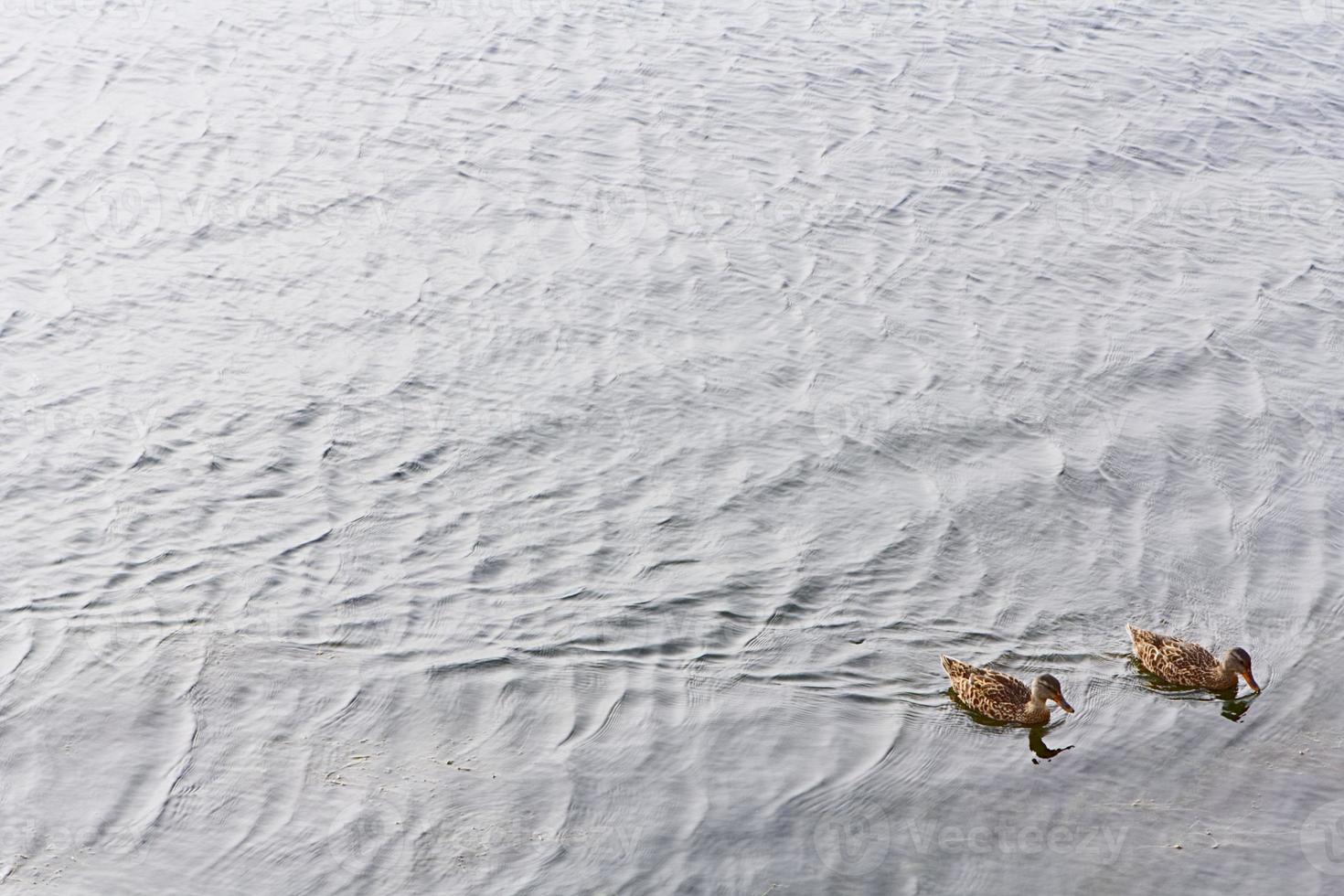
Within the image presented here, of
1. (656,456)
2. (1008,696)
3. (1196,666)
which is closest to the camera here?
(1008,696)

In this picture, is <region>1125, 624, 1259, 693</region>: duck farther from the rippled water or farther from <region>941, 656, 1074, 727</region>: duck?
<region>941, 656, 1074, 727</region>: duck

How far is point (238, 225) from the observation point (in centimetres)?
1573

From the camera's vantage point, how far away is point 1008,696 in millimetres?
9258

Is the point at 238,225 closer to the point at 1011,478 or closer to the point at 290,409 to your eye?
the point at 290,409

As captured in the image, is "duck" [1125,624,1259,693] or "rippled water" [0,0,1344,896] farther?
"duck" [1125,624,1259,693]

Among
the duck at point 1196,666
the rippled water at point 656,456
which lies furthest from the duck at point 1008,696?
the duck at point 1196,666

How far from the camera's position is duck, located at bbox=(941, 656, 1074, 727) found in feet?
30.4

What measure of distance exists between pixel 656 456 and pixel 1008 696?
4.12 metres

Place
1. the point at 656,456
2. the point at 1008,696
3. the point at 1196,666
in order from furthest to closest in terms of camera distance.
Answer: the point at 656,456 → the point at 1196,666 → the point at 1008,696

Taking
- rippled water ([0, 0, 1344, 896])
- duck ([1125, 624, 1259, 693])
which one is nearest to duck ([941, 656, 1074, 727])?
rippled water ([0, 0, 1344, 896])

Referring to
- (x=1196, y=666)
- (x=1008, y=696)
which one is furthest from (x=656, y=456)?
(x=1196, y=666)

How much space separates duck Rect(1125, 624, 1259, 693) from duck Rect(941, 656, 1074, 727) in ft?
2.41

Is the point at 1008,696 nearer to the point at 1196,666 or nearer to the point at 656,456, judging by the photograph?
the point at 1196,666

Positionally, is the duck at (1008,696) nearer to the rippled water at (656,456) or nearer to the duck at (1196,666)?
the rippled water at (656,456)
